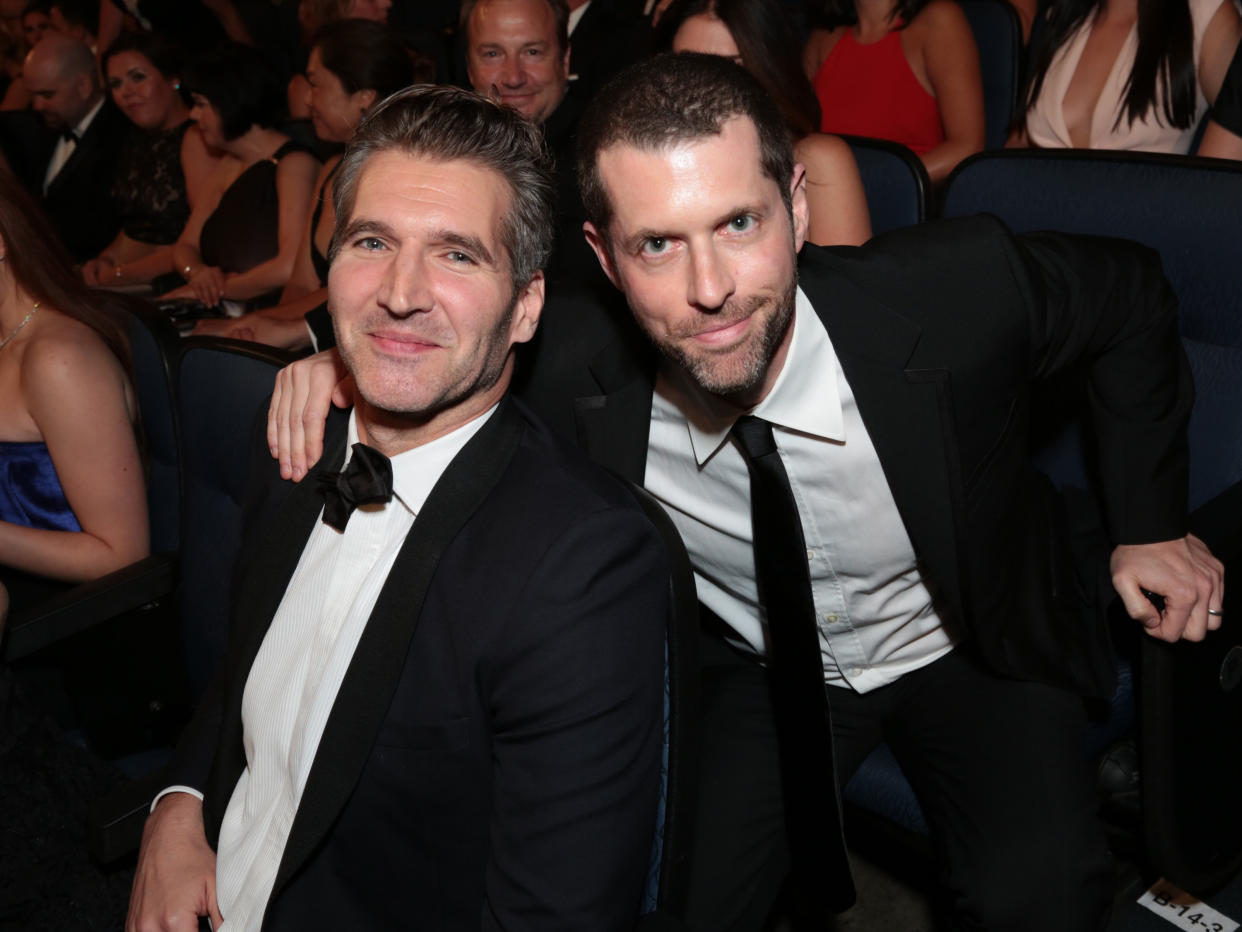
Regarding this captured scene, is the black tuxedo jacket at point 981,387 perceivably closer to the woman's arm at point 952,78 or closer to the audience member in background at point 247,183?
the woman's arm at point 952,78

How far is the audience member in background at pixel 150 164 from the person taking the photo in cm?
400

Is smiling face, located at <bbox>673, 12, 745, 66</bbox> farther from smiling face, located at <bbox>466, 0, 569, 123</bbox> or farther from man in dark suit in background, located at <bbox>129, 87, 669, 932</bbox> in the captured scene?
man in dark suit in background, located at <bbox>129, 87, 669, 932</bbox>

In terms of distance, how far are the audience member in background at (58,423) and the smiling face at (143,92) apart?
241 centimetres

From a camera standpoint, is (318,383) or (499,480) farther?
(318,383)

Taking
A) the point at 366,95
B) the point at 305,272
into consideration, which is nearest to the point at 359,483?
the point at 305,272

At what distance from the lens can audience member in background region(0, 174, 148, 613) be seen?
1801 mm

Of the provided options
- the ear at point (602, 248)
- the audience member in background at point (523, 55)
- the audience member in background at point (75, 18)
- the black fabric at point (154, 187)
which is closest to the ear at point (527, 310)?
the ear at point (602, 248)

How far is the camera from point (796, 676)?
1430 millimetres

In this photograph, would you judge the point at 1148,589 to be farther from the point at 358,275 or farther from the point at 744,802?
the point at 358,275

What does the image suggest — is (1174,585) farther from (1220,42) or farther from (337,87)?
(337,87)

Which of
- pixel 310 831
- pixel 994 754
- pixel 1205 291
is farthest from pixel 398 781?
pixel 1205 291

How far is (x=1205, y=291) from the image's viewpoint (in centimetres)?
165

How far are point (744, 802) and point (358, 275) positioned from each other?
879 mm

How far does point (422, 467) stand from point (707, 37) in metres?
1.39
